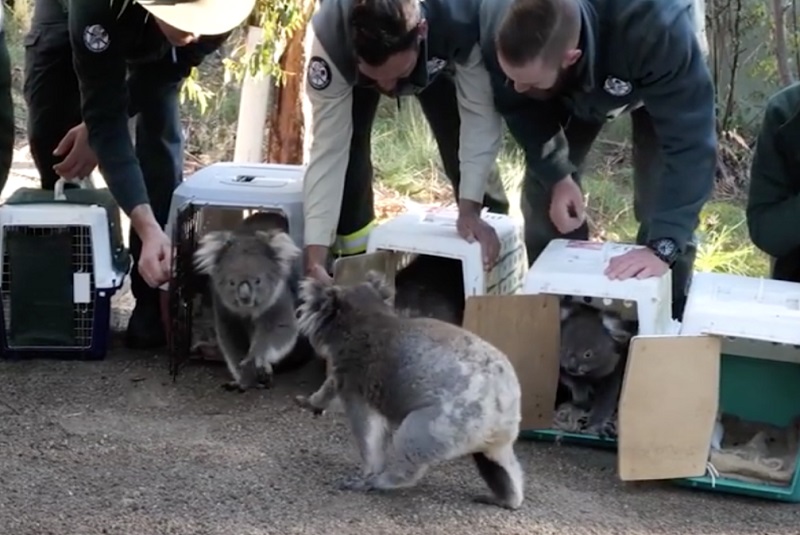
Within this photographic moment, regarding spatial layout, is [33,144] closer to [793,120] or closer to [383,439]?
[383,439]

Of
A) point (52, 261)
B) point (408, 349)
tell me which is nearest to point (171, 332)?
point (52, 261)

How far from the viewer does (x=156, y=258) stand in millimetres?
4336

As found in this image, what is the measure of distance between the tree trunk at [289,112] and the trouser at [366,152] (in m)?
1.82

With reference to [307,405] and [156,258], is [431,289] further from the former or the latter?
[156,258]

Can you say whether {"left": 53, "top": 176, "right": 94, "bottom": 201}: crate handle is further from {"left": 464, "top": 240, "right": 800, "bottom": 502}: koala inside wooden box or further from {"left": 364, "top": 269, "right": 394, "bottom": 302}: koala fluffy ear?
{"left": 464, "top": 240, "right": 800, "bottom": 502}: koala inside wooden box

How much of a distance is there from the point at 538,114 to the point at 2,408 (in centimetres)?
214

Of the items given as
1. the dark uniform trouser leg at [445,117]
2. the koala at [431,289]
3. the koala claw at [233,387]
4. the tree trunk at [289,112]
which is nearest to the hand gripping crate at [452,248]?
the koala at [431,289]

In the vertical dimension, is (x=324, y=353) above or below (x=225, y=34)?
below

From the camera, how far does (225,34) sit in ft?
15.4

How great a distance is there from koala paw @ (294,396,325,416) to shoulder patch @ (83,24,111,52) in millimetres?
1449

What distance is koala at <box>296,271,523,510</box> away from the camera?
3.28 m

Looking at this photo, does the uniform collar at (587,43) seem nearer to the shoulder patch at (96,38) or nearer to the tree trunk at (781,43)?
the shoulder patch at (96,38)

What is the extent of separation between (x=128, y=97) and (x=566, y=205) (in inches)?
67.7

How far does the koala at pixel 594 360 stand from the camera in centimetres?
405
